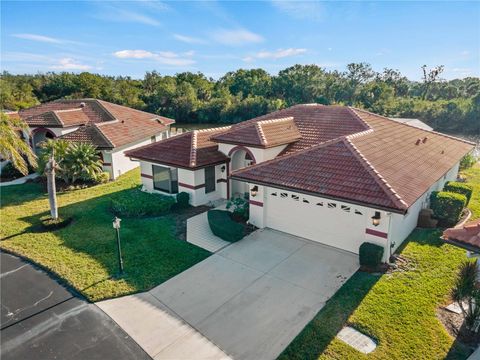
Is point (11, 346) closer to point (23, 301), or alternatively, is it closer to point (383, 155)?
point (23, 301)

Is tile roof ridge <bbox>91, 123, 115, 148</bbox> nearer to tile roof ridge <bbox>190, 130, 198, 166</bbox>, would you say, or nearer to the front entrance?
tile roof ridge <bbox>190, 130, 198, 166</bbox>

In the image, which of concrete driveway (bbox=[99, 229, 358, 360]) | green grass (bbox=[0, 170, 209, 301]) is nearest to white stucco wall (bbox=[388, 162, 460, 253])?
concrete driveway (bbox=[99, 229, 358, 360])

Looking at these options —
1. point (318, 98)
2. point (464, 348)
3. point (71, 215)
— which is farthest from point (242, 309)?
Result: point (318, 98)

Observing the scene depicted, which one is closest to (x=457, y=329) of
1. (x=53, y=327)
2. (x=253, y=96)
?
(x=53, y=327)

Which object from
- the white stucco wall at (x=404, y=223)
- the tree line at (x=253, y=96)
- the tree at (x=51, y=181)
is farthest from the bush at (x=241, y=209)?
the tree line at (x=253, y=96)

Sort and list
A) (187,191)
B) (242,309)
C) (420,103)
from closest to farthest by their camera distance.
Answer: (242,309)
(187,191)
(420,103)

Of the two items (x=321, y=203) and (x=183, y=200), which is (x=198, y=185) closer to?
(x=183, y=200)
